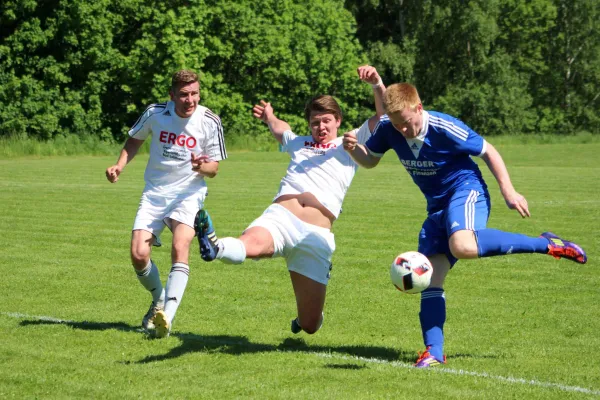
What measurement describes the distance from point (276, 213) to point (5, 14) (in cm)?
3859

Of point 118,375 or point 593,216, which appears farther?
point 593,216

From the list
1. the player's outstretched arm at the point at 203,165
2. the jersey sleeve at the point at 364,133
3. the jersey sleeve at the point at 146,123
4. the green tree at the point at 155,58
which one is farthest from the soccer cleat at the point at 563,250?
the green tree at the point at 155,58

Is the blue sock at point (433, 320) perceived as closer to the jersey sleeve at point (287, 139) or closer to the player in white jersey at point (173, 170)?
the jersey sleeve at point (287, 139)

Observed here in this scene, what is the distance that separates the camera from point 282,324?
7891 millimetres

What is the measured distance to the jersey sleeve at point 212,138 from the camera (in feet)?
25.5

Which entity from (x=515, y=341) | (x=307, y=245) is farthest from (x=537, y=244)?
(x=307, y=245)

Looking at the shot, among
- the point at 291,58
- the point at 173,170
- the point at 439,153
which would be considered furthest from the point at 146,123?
the point at 291,58

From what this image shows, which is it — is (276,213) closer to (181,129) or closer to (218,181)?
(181,129)

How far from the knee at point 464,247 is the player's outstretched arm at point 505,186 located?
0.37 meters

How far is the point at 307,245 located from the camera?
7.12m

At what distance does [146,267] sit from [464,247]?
284cm

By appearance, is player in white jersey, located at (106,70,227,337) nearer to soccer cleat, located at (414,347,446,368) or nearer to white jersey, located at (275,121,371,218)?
white jersey, located at (275,121,371,218)

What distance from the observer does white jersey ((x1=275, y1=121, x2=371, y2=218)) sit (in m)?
7.32

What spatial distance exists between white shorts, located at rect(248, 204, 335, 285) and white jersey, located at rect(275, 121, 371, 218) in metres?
0.24
